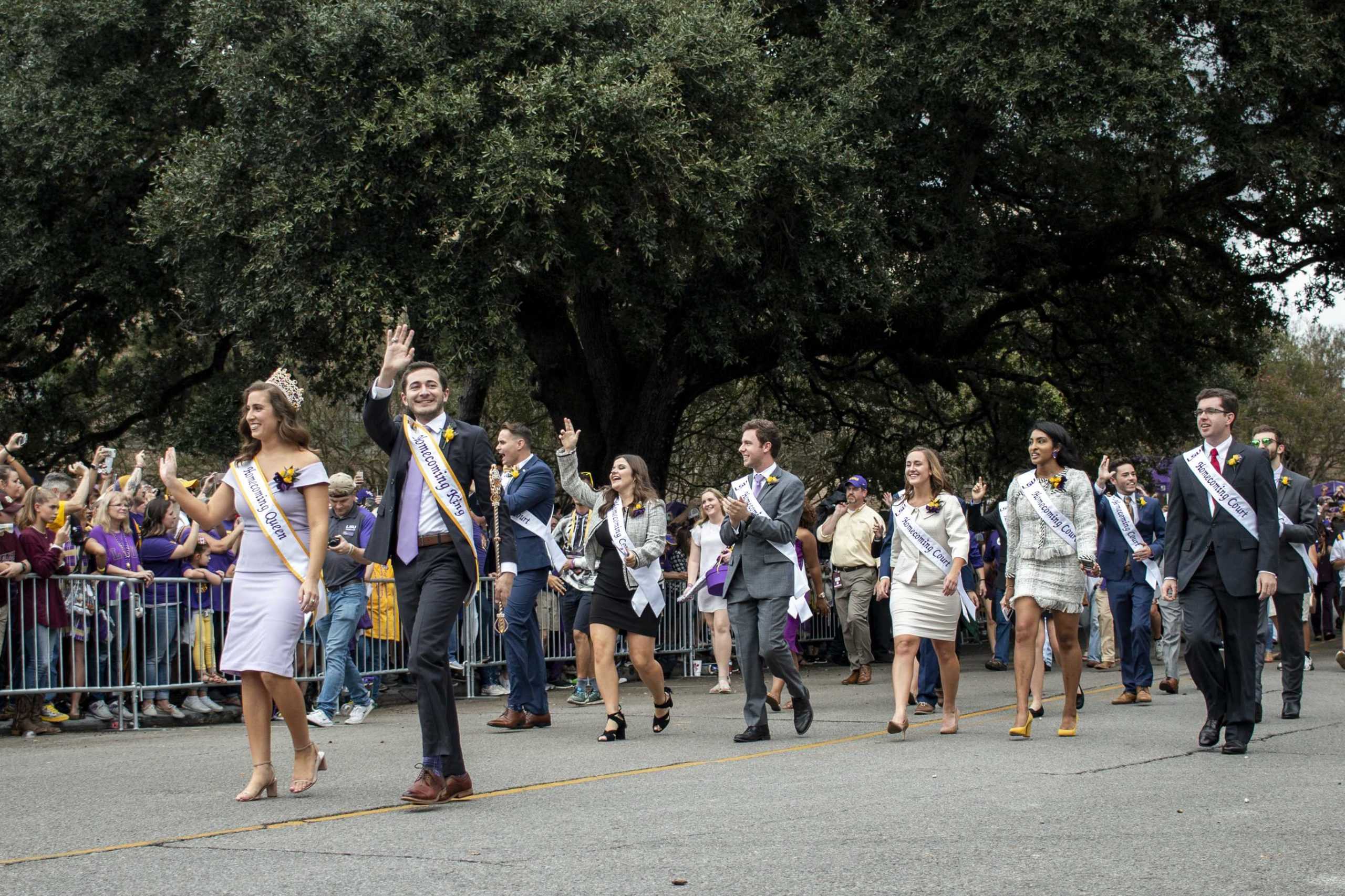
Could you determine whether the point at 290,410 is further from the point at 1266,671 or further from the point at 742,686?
the point at 1266,671

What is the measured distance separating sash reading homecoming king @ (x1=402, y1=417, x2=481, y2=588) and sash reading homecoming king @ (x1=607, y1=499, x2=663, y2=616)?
10.00ft

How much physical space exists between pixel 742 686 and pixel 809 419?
12.0 meters

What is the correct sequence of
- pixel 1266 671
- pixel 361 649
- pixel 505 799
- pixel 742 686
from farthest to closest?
1. pixel 1266 671
2. pixel 742 686
3. pixel 361 649
4. pixel 505 799

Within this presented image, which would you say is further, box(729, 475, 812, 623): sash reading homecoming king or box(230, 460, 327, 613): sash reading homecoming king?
box(729, 475, 812, 623): sash reading homecoming king

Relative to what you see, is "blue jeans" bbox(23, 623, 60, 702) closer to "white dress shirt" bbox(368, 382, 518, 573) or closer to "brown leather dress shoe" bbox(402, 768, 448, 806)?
"white dress shirt" bbox(368, 382, 518, 573)

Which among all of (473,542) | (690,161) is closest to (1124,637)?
(690,161)

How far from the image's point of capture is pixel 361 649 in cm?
1286

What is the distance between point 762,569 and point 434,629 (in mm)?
3053

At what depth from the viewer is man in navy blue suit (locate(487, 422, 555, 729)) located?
Answer: 1029 centimetres

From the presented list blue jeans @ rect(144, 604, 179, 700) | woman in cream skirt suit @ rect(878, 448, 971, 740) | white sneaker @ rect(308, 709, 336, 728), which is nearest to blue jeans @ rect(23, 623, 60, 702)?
blue jeans @ rect(144, 604, 179, 700)

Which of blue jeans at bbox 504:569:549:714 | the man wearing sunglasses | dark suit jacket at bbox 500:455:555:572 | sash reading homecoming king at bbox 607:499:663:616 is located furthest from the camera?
the man wearing sunglasses

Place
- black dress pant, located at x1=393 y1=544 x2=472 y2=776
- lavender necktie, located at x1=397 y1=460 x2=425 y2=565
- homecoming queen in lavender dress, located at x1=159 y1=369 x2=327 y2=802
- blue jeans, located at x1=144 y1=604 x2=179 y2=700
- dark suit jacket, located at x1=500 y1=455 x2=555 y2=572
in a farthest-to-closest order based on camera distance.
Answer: blue jeans, located at x1=144 y1=604 x2=179 y2=700, dark suit jacket, located at x1=500 y1=455 x2=555 y2=572, lavender necktie, located at x1=397 y1=460 x2=425 y2=565, homecoming queen in lavender dress, located at x1=159 y1=369 x2=327 y2=802, black dress pant, located at x1=393 y1=544 x2=472 y2=776

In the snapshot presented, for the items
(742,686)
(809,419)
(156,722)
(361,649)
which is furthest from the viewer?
(809,419)

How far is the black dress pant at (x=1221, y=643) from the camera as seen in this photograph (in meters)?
8.52
